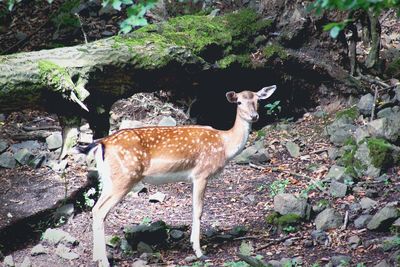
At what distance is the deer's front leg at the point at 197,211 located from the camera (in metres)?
6.89

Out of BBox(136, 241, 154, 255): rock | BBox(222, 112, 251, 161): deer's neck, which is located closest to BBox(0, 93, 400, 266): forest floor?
BBox(136, 241, 154, 255): rock

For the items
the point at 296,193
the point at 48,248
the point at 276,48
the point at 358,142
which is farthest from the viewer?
the point at 276,48

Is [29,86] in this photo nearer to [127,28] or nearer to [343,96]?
[127,28]

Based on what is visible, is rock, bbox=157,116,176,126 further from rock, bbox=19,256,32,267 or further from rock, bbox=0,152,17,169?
rock, bbox=19,256,32,267

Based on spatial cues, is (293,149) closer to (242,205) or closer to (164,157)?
(242,205)

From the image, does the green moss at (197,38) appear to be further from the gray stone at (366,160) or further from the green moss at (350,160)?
the gray stone at (366,160)

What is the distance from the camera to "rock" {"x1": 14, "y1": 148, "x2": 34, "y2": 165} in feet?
29.7

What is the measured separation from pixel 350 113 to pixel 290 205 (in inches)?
111

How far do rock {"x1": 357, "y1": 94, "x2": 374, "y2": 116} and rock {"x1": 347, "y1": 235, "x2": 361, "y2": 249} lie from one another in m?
3.25

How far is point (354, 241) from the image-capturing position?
664 cm

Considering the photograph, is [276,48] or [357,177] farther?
[276,48]

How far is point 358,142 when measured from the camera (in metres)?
8.66

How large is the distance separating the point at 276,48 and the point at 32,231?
4.46 m

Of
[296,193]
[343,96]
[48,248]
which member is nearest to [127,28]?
[48,248]
